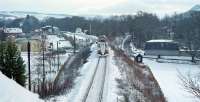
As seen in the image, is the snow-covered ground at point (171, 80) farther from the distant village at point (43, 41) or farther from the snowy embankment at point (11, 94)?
the distant village at point (43, 41)

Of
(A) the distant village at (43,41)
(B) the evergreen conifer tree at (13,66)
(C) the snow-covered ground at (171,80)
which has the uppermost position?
(B) the evergreen conifer tree at (13,66)

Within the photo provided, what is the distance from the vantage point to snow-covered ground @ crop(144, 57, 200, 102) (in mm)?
41566

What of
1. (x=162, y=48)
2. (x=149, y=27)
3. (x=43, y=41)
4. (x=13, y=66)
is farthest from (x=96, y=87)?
(x=149, y=27)

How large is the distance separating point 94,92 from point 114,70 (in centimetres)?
1612

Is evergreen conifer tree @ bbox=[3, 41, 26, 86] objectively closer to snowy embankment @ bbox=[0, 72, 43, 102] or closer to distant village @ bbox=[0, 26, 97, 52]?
snowy embankment @ bbox=[0, 72, 43, 102]

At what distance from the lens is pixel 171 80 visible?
55.9 metres

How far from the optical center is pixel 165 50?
91.3m

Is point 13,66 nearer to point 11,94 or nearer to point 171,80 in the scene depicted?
point 11,94

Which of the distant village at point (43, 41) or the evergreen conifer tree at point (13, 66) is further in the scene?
the distant village at point (43, 41)

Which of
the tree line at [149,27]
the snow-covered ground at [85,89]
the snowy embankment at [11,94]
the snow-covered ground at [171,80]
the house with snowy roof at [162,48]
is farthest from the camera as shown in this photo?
the tree line at [149,27]

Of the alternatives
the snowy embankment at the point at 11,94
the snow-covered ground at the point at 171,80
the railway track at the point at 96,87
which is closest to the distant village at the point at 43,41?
the snow-covered ground at the point at 171,80

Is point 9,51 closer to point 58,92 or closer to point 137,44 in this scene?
point 58,92

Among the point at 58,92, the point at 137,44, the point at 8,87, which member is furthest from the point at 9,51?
the point at 137,44

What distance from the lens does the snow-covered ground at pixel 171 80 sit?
41566 mm
